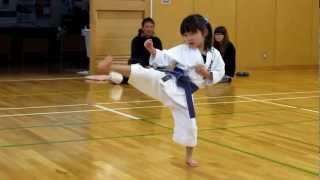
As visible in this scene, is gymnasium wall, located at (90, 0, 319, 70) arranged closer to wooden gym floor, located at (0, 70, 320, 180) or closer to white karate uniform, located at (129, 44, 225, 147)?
wooden gym floor, located at (0, 70, 320, 180)

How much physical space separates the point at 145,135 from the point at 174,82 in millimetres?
1220

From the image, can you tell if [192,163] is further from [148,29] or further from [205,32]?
[148,29]

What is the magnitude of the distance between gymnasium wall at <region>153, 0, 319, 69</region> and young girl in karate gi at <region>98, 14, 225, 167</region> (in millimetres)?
7192

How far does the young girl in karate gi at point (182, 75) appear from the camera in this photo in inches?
170

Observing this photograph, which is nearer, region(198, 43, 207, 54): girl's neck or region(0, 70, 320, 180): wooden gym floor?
region(0, 70, 320, 180): wooden gym floor

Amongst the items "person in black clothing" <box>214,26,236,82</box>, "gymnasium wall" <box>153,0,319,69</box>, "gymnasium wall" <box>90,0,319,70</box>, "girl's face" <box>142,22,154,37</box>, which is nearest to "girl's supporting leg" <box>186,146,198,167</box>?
"girl's face" <box>142,22,154,37</box>

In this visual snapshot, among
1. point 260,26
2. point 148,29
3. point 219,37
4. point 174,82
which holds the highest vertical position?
point 260,26

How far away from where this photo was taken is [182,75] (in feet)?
14.4

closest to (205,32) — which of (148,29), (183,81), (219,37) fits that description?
(183,81)

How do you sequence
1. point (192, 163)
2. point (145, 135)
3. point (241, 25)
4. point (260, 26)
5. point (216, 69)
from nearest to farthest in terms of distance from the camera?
point (192, 163)
point (216, 69)
point (145, 135)
point (241, 25)
point (260, 26)

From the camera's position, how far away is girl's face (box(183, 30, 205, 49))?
4402 millimetres

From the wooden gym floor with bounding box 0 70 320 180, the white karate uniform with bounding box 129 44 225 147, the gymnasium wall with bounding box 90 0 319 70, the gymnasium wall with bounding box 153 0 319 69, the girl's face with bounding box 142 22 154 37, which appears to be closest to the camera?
the wooden gym floor with bounding box 0 70 320 180

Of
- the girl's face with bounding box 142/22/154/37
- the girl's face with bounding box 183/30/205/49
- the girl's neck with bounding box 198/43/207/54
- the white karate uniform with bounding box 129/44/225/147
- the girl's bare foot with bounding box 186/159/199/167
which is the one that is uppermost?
the girl's face with bounding box 142/22/154/37

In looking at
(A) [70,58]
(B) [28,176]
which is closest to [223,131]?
(B) [28,176]
